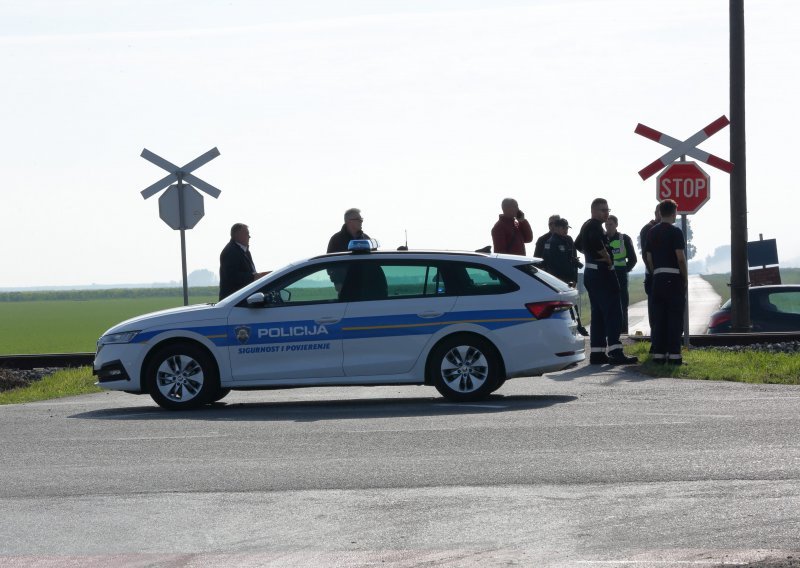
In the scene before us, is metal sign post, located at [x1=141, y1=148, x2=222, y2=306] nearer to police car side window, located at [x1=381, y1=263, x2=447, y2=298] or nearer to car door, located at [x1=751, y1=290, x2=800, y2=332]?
police car side window, located at [x1=381, y1=263, x2=447, y2=298]

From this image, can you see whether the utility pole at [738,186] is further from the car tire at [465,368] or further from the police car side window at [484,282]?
the car tire at [465,368]

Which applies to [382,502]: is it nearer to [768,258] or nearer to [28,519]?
[28,519]

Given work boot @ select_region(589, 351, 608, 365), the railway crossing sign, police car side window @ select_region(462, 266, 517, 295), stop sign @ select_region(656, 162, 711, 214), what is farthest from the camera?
the railway crossing sign

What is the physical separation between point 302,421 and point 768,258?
18.7 m

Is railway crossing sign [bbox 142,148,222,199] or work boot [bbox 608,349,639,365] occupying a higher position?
railway crossing sign [bbox 142,148,222,199]

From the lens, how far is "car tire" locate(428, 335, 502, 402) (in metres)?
14.1

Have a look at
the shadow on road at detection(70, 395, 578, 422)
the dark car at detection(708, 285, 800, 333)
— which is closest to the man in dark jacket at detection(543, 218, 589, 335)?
the dark car at detection(708, 285, 800, 333)

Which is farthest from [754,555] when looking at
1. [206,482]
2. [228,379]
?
[228,379]

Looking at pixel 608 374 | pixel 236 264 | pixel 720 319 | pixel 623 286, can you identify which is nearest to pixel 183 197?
pixel 236 264

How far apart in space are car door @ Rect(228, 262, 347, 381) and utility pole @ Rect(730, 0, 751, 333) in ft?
34.5

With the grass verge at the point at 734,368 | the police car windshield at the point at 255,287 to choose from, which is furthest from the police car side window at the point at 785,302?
the police car windshield at the point at 255,287

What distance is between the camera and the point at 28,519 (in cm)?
834

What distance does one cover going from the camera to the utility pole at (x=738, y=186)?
909 inches

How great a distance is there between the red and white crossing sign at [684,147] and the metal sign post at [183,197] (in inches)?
263
